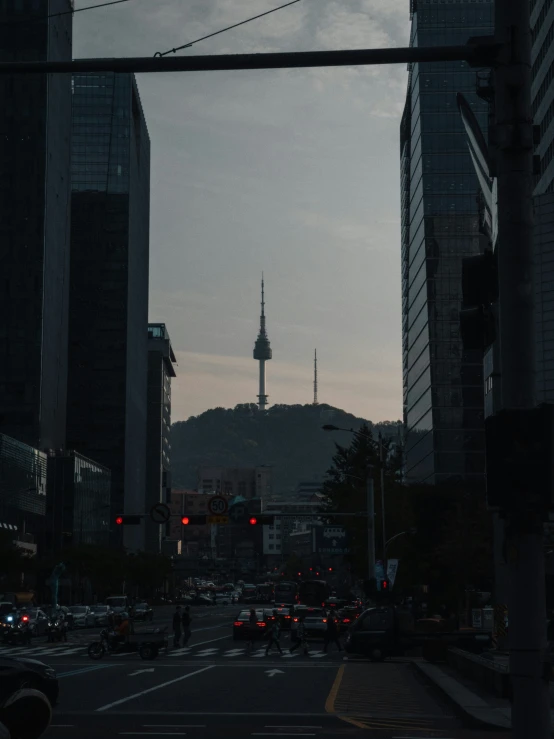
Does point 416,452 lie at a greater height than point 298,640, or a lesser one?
greater

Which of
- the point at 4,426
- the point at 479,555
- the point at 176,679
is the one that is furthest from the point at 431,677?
the point at 4,426

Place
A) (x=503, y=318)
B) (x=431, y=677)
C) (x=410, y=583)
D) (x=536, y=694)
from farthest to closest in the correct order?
(x=410, y=583) < (x=431, y=677) < (x=503, y=318) < (x=536, y=694)

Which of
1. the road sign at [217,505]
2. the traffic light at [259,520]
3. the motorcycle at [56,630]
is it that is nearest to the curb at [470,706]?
the road sign at [217,505]

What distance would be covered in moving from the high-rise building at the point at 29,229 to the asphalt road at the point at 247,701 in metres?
113

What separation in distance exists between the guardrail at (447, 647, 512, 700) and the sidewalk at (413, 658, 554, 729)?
16 cm

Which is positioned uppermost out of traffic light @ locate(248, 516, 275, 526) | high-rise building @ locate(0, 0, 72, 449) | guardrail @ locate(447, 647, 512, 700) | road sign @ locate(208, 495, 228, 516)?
high-rise building @ locate(0, 0, 72, 449)

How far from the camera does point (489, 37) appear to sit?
12.1 metres

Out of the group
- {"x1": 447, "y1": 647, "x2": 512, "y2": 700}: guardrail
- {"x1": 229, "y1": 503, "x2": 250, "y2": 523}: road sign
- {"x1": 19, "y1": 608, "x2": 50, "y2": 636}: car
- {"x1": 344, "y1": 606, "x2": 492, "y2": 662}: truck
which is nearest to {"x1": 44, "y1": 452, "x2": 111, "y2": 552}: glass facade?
{"x1": 19, "y1": 608, "x2": 50, "y2": 636}: car

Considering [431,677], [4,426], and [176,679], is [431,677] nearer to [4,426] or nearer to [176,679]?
[176,679]

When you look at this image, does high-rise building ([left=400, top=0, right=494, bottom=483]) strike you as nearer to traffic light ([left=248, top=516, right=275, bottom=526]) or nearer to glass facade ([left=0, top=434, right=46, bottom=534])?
glass facade ([left=0, top=434, right=46, bottom=534])

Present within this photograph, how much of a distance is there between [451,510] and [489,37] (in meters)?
84.6

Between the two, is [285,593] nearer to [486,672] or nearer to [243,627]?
[243,627]

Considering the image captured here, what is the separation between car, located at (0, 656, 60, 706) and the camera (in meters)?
20.2

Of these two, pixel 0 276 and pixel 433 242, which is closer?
pixel 0 276
